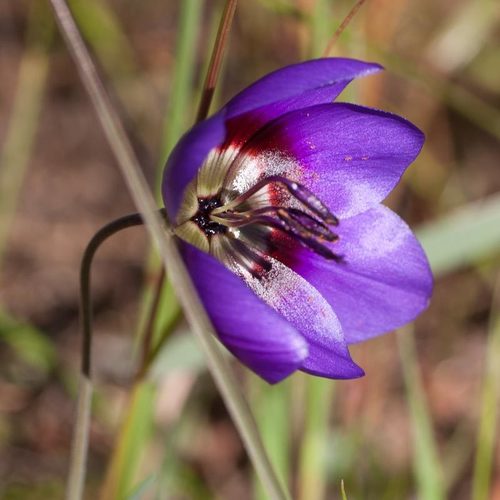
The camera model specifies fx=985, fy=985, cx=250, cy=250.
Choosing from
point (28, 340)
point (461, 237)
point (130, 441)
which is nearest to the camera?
point (130, 441)

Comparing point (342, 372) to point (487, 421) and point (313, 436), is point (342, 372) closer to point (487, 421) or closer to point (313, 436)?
point (313, 436)

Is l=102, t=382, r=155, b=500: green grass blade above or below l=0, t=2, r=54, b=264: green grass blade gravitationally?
below

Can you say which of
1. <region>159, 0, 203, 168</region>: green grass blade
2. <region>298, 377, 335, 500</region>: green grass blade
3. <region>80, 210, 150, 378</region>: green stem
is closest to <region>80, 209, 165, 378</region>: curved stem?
<region>80, 210, 150, 378</region>: green stem

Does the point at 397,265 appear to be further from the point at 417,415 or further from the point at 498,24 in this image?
the point at 498,24

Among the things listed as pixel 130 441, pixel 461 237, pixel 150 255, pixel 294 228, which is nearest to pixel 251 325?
pixel 294 228

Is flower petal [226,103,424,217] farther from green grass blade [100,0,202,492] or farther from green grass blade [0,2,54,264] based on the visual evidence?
green grass blade [0,2,54,264]

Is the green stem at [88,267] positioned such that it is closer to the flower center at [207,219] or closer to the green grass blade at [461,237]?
the flower center at [207,219]

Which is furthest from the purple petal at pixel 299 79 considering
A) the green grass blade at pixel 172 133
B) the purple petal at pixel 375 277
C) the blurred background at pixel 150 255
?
the blurred background at pixel 150 255
